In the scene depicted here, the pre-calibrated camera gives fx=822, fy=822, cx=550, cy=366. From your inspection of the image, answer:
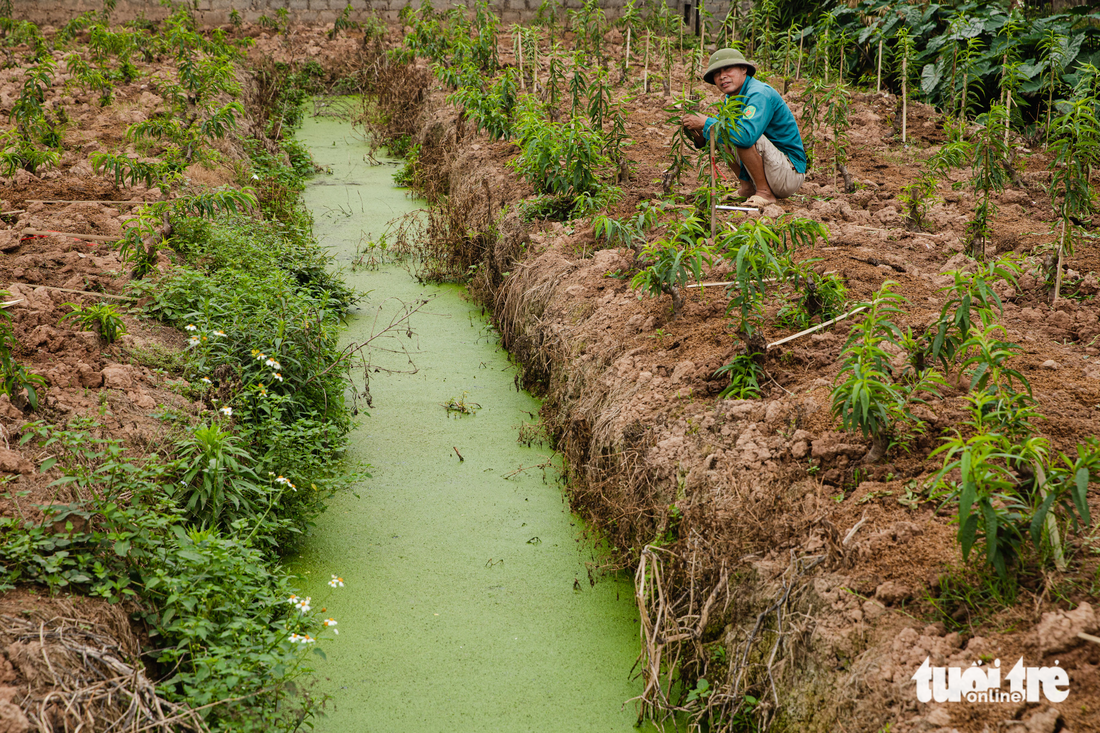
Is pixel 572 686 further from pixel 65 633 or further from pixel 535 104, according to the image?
pixel 535 104

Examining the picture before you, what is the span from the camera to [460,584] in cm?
304

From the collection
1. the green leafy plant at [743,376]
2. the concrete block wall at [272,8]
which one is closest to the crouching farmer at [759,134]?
the green leafy plant at [743,376]

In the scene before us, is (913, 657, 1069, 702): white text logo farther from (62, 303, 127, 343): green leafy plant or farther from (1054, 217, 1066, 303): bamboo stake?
(62, 303, 127, 343): green leafy plant

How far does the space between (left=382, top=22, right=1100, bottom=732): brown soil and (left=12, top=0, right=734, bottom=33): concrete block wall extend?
23.1 feet

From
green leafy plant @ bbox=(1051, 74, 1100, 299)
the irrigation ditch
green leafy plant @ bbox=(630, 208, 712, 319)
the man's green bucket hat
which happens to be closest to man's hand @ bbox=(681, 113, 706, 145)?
the irrigation ditch

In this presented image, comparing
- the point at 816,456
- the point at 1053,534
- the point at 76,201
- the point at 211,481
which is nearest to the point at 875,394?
the point at 816,456

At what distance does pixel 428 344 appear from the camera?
16.3 feet

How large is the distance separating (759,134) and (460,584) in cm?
286

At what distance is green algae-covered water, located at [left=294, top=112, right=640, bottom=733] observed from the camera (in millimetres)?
2533

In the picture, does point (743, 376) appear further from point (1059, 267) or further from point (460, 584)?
point (1059, 267)

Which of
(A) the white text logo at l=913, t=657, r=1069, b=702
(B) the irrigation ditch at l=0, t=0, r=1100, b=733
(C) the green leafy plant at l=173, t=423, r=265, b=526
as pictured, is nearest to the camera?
(A) the white text logo at l=913, t=657, r=1069, b=702

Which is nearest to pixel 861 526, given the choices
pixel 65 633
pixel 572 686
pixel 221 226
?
pixel 572 686

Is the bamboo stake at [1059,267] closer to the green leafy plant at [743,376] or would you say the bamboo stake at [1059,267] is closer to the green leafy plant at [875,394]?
the green leafy plant at [875,394]

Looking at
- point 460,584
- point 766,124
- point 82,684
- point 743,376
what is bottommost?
point 460,584
